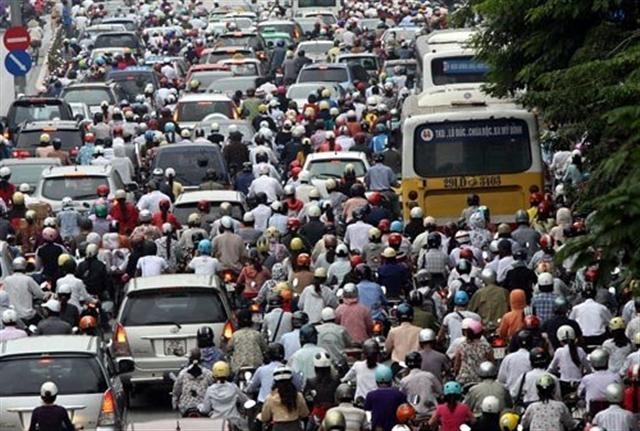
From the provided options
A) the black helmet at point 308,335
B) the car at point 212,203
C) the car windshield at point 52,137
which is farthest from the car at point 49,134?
the black helmet at point 308,335

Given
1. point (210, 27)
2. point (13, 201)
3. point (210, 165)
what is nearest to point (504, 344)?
point (13, 201)

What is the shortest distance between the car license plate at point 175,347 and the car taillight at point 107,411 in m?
3.38

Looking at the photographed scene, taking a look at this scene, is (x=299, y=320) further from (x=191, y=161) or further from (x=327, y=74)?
(x=327, y=74)

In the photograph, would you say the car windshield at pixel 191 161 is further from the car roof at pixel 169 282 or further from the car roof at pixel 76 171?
the car roof at pixel 169 282

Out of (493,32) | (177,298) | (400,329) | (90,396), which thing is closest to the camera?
(90,396)

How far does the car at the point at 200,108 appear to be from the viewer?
4466cm

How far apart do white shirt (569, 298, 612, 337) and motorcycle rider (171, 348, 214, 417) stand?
12.4 ft

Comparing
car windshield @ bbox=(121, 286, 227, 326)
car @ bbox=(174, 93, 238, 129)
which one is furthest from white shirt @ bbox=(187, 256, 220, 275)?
car @ bbox=(174, 93, 238, 129)

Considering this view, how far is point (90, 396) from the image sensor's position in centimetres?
2272

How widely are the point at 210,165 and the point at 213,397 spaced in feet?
47.0

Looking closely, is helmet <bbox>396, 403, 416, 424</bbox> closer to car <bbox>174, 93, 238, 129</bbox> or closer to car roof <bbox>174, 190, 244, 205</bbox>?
car roof <bbox>174, 190, 244, 205</bbox>

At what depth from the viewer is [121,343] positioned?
2625cm

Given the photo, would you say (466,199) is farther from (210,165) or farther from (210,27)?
(210,27)

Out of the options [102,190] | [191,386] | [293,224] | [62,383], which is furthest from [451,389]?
[102,190]
